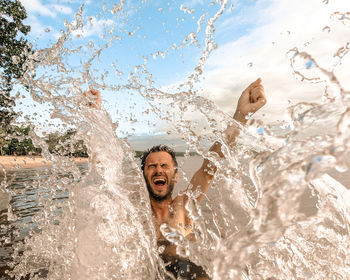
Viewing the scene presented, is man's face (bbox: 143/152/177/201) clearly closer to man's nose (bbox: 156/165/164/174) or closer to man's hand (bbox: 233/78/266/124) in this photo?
man's nose (bbox: 156/165/164/174)

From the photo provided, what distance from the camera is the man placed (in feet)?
11.4

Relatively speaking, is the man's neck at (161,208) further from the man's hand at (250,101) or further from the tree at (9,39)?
the tree at (9,39)

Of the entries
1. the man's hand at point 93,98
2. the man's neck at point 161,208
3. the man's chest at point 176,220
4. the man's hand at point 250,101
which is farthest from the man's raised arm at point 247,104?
the man's hand at point 93,98

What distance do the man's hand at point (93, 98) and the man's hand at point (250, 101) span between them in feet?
6.42

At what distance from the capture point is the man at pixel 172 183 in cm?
348

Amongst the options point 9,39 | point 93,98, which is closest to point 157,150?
point 93,98

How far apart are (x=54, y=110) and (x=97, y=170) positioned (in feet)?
3.52

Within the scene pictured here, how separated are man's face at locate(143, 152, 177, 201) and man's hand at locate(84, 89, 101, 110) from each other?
1.62 m

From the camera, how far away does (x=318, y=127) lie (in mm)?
1611

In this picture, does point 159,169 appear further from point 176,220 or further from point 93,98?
point 93,98

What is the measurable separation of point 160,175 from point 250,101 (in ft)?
6.73

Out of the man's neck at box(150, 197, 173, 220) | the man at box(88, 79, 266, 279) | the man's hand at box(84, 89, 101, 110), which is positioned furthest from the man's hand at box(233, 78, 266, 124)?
the man's neck at box(150, 197, 173, 220)

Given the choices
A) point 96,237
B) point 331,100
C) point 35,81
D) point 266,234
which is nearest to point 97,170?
point 96,237

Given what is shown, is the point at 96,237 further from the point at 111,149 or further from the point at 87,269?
the point at 111,149
